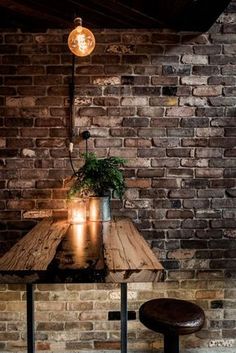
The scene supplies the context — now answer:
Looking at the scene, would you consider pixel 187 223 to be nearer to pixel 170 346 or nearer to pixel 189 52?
pixel 170 346

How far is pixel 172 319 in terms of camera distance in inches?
62.6

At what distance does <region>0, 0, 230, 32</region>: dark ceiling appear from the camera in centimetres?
212

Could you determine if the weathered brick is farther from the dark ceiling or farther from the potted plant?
the potted plant

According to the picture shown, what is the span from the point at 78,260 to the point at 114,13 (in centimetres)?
167

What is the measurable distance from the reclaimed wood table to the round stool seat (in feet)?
0.48

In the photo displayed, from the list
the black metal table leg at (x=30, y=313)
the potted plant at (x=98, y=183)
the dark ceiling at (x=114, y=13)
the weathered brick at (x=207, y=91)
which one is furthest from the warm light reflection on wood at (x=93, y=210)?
the dark ceiling at (x=114, y=13)

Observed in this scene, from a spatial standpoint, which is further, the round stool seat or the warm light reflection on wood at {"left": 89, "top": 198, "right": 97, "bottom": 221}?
the warm light reflection on wood at {"left": 89, "top": 198, "right": 97, "bottom": 221}

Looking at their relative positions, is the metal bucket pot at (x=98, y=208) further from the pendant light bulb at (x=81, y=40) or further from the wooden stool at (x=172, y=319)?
the pendant light bulb at (x=81, y=40)

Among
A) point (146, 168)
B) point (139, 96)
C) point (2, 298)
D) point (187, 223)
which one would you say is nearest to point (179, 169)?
point (146, 168)

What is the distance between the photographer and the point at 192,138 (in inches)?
97.6

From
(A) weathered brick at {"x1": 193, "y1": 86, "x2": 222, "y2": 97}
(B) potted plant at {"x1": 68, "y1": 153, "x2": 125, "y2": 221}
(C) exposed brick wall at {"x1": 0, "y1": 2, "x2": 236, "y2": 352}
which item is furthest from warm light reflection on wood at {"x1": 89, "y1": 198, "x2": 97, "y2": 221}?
(A) weathered brick at {"x1": 193, "y1": 86, "x2": 222, "y2": 97}

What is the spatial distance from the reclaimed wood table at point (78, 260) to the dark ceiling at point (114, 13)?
54.8 inches

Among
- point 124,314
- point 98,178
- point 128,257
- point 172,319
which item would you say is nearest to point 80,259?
point 128,257

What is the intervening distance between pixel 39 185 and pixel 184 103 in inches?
46.9
